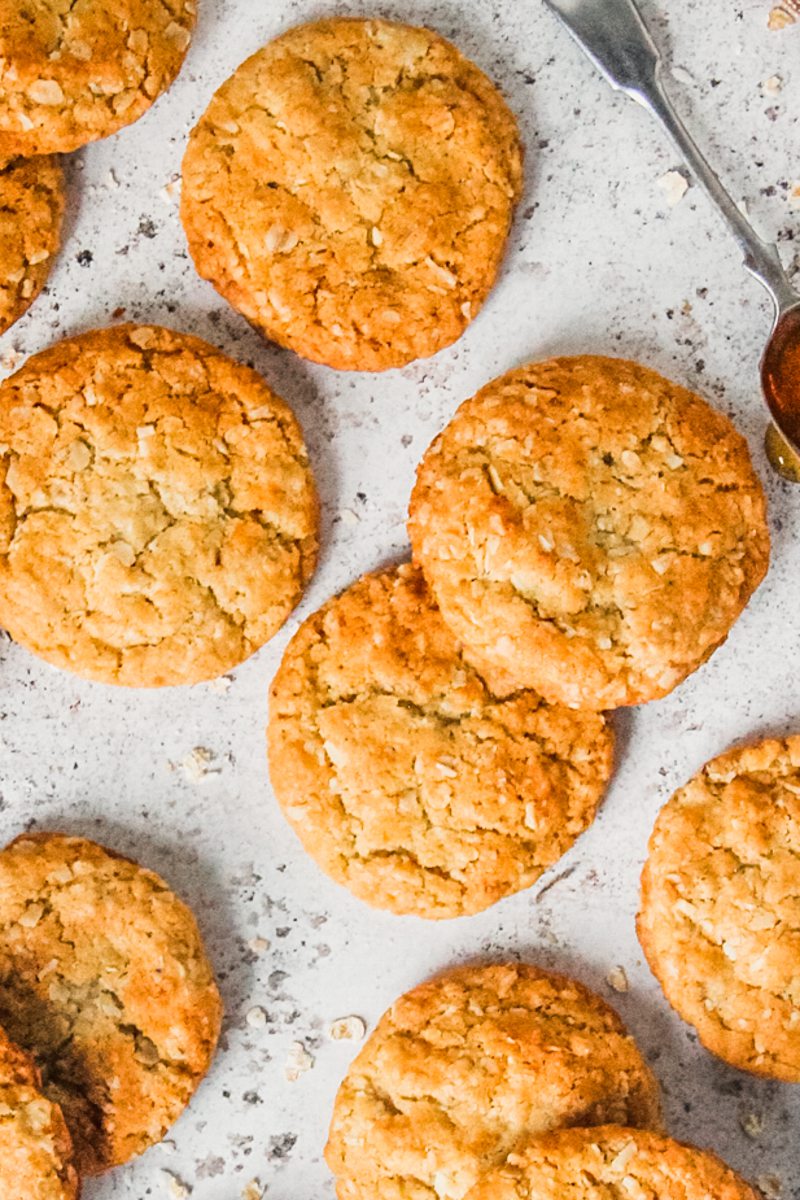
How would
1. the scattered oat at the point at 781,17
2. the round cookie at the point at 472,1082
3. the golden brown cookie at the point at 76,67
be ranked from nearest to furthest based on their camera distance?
the golden brown cookie at the point at 76,67 → the round cookie at the point at 472,1082 → the scattered oat at the point at 781,17

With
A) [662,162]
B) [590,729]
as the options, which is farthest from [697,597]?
[662,162]

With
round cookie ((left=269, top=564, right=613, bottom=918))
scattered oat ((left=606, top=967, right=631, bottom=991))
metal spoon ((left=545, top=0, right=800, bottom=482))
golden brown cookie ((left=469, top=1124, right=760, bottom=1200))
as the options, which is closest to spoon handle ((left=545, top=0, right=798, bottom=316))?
metal spoon ((left=545, top=0, right=800, bottom=482))

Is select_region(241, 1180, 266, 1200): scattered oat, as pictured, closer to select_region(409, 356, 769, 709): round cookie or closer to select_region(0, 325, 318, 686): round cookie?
select_region(0, 325, 318, 686): round cookie

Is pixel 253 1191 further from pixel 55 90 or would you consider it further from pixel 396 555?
pixel 55 90

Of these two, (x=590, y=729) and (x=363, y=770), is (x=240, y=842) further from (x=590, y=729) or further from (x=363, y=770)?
(x=590, y=729)

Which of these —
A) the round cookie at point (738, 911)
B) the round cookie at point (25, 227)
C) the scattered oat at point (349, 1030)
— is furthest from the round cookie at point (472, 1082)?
the round cookie at point (25, 227)

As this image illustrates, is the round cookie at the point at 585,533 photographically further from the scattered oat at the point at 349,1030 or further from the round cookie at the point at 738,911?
the scattered oat at the point at 349,1030
